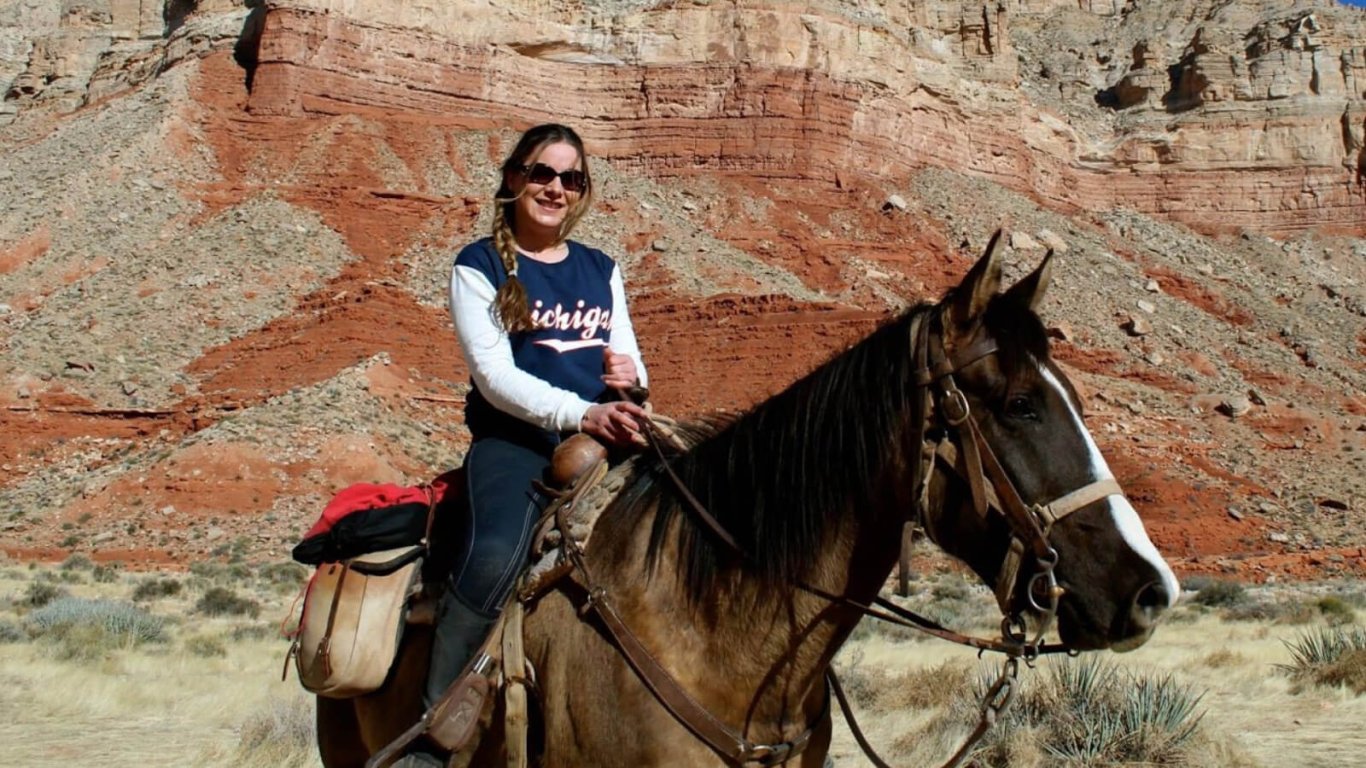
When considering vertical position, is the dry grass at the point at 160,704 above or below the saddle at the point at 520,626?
below

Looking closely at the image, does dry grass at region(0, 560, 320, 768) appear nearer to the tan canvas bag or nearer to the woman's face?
the tan canvas bag

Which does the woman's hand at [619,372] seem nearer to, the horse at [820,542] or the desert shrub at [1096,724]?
the horse at [820,542]

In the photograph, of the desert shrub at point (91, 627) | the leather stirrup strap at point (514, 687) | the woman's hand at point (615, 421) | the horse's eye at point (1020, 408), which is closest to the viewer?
the horse's eye at point (1020, 408)

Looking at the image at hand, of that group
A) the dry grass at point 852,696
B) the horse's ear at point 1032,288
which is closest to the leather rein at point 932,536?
the horse's ear at point 1032,288

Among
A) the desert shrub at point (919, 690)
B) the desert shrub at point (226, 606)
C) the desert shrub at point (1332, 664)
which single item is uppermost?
the desert shrub at point (1332, 664)

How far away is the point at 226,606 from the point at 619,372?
17.1m

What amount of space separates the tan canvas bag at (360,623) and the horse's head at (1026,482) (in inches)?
77.4

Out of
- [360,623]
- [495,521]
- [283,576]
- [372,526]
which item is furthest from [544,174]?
[283,576]

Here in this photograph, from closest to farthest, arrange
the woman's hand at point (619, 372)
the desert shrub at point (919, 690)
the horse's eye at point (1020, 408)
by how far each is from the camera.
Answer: the horse's eye at point (1020, 408) < the woman's hand at point (619, 372) < the desert shrub at point (919, 690)

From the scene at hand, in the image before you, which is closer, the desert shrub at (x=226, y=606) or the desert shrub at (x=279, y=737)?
the desert shrub at (x=279, y=737)

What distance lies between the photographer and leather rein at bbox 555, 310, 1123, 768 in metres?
2.94

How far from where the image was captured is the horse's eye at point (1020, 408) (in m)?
3.05

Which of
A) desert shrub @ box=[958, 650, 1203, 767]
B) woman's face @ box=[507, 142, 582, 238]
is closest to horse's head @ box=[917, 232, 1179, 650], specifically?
woman's face @ box=[507, 142, 582, 238]

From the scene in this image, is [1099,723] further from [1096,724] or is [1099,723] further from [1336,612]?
[1336,612]
